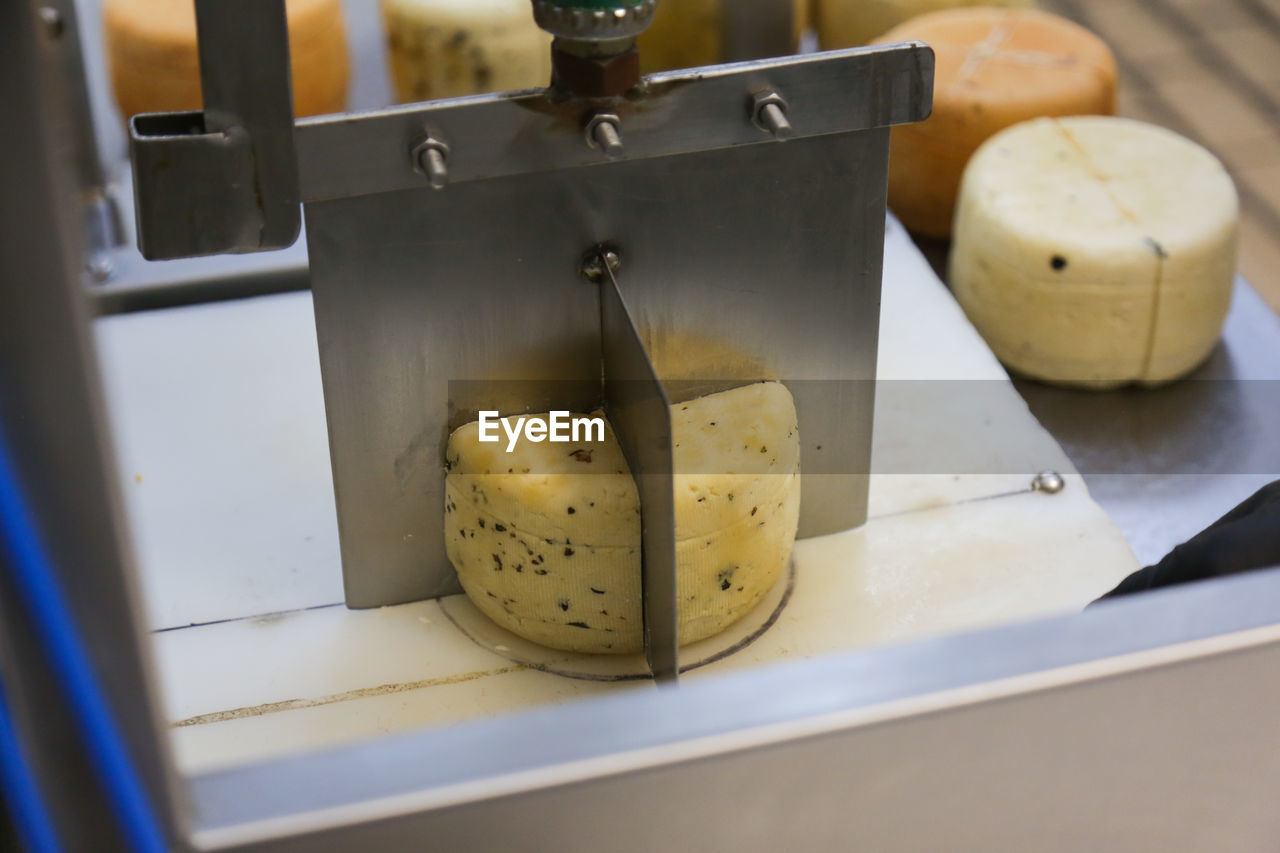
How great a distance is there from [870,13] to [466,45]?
0.67m

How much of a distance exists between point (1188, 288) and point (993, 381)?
0.30 m

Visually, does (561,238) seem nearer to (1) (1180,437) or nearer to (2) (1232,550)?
(2) (1232,550)

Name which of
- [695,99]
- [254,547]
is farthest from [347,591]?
[695,99]

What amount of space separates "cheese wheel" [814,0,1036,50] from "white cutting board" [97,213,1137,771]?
2.56 ft

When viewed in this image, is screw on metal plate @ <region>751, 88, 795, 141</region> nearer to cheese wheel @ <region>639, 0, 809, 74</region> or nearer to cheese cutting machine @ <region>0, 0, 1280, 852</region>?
cheese cutting machine @ <region>0, 0, 1280, 852</region>

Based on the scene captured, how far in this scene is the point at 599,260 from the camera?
1021 mm

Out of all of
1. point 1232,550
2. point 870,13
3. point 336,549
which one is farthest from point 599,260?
point 870,13

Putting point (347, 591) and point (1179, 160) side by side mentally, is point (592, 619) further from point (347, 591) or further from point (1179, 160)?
point (1179, 160)

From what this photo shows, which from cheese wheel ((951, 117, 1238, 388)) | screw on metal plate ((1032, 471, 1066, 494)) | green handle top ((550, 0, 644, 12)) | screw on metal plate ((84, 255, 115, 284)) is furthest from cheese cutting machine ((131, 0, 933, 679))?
screw on metal plate ((84, 255, 115, 284))

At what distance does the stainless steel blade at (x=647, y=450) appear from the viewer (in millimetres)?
899

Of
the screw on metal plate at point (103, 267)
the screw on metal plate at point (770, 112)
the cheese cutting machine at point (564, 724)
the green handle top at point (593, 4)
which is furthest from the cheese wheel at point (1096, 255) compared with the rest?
the screw on metal plate at point (103, 267)

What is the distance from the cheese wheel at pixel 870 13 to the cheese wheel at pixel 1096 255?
502 millimetres

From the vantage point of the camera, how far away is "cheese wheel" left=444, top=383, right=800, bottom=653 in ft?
3.29

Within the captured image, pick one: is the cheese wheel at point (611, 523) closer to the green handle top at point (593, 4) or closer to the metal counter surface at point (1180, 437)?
the green handle top at point (593, 4)
